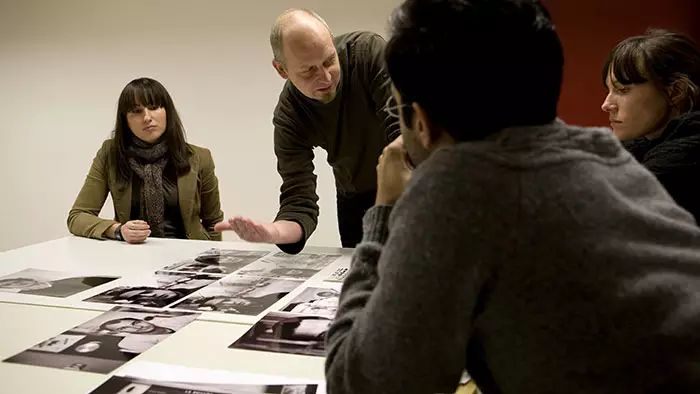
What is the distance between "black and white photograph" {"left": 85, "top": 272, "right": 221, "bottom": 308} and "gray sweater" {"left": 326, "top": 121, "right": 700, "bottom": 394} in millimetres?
877

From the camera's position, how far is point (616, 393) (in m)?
0.60

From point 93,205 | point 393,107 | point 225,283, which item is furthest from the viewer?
point 93,205

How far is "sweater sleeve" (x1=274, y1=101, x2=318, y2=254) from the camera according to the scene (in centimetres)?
179

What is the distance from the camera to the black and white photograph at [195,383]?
0.93m

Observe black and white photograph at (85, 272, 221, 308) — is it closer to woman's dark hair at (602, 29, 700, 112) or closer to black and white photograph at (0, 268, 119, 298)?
black and white photograph at (0, 268, 119, 298)

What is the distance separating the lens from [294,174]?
1.83 metres

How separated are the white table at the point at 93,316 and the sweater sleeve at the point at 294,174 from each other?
0.42ft

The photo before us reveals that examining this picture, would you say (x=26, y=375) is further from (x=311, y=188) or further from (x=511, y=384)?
(x=311, y=188)

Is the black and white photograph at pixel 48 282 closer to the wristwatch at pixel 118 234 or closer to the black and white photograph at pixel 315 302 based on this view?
the wristwatch at pixel 118 234

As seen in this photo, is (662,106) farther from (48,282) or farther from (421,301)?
(48,282)

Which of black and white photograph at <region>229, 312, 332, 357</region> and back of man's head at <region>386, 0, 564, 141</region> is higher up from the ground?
back of man's head at <region>386, 0, 564, 141</region>

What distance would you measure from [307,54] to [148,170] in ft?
3.50

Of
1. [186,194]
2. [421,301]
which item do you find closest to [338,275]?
[421,301]

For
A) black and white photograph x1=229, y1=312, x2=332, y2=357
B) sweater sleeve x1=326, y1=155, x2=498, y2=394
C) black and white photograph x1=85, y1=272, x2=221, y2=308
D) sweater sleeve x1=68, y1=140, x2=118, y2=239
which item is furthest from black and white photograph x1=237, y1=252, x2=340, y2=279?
sweater sleeve x1=326, y1=155, x2=498, y2=394
